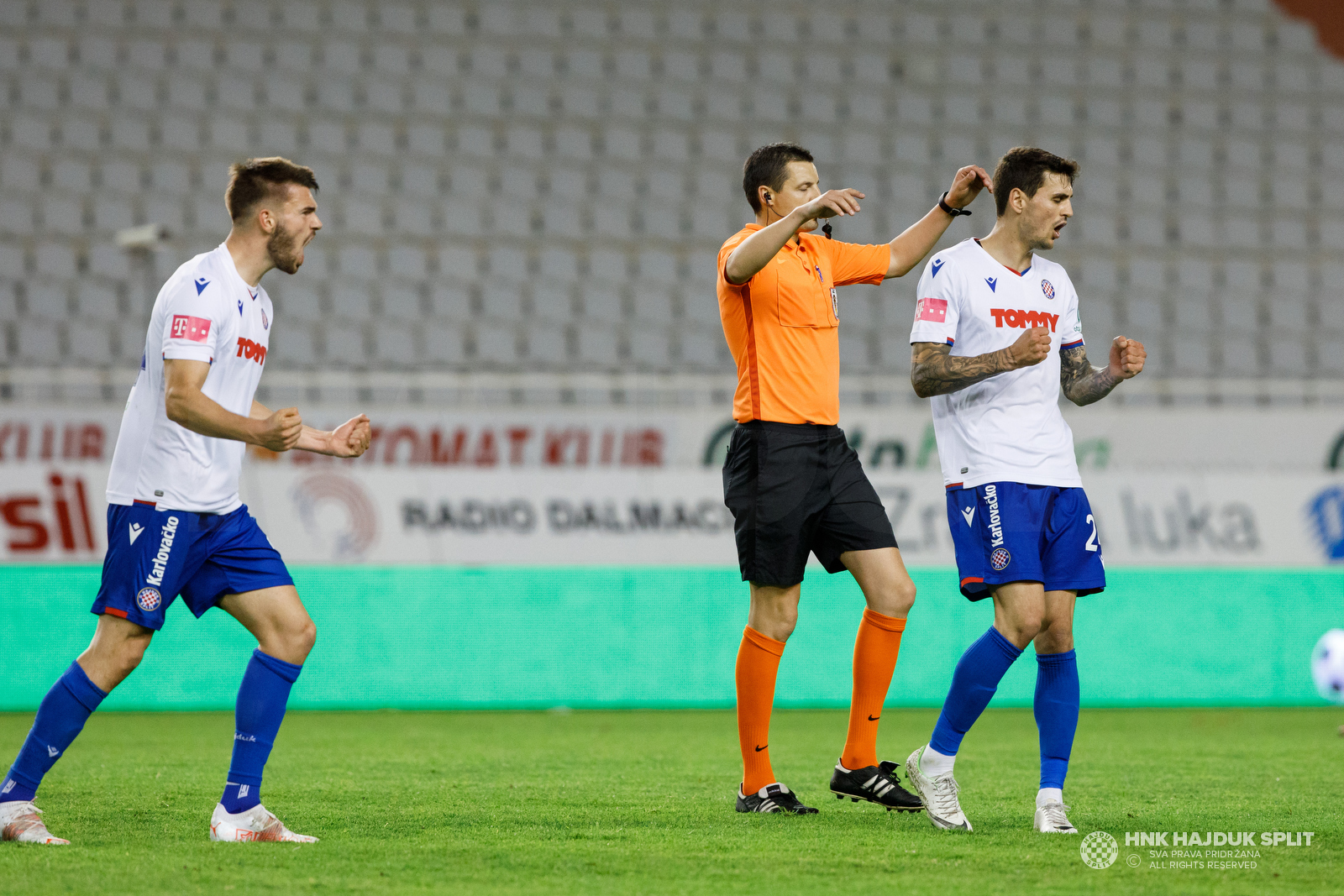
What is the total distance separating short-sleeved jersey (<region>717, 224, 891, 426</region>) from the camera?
443cm

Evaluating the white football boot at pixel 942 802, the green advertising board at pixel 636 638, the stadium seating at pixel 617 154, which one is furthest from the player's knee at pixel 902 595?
the stadium seating at pixel 617 154

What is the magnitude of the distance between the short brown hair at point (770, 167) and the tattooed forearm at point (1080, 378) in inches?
39.9

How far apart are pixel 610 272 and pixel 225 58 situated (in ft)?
13.3

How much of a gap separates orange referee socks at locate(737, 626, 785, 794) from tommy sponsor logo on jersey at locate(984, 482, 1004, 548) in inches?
25.9

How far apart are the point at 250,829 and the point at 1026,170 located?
2836 millimetres

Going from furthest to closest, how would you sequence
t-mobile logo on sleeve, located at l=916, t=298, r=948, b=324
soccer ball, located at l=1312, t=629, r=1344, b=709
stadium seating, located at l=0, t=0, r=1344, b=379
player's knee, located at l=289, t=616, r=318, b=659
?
stadium seating, located at l=0, t=0, r=1344, b=379, soccer ball, located at l=1312, t=629, r=1344, b=709, t-mobile logo on sleeve, located at l=916, t=298, r=948, b=324, player's knee, located at l=289, t=616, r=318, b=659

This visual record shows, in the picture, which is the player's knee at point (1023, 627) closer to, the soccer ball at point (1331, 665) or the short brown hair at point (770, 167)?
the short brown hair at point (770, 167)

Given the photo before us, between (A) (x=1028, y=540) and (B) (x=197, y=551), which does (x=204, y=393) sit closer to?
(B) (x=197, y=551)

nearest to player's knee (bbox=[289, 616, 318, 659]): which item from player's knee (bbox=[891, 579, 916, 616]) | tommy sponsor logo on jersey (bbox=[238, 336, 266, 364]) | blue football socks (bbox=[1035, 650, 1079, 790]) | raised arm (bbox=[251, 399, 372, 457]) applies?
raised arm (bbox=[251, 399, 372, 457])

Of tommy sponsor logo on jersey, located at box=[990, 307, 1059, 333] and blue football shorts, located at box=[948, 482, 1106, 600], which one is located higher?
tommy sponsor logo on jersey, located at box=[990, 307, 1059, 333]

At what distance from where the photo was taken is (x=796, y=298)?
445 cm

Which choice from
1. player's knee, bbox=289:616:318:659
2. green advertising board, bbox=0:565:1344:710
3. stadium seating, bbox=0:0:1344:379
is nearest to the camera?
player's knee, bbox=289:616:318:659

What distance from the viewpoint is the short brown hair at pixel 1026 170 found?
4223 mm

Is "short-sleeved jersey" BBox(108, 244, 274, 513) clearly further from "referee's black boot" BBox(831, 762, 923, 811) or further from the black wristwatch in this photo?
the black wristwatch
